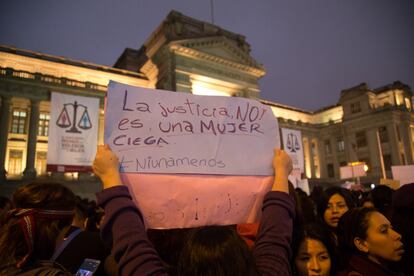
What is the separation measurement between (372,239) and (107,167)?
6.77ft

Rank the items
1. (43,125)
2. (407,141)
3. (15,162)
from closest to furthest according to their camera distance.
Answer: (15,162)
(43,125)
(407,141)

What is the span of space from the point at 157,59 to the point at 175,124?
3187cm

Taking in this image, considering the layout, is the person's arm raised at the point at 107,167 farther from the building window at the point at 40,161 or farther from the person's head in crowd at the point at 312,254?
the building window at the point at 40,161

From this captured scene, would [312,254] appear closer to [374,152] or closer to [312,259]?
[312,259]

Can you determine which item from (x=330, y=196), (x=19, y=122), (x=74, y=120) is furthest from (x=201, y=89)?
(x=330, y=196)

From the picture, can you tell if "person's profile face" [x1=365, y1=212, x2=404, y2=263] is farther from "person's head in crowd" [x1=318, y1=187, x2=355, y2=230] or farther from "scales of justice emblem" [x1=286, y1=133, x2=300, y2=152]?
"scales of justice emblem" [x1=286, y1=133, x2=300, y2=152]


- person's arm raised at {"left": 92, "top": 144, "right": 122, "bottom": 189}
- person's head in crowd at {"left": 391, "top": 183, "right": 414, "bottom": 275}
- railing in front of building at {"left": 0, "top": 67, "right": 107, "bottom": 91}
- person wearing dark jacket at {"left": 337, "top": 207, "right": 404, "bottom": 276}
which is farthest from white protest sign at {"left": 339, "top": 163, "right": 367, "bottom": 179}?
railing in front of building at {"left": 0, "top": 67, "right": 107, "bottom": 91}

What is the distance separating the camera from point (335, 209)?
13.0 ft

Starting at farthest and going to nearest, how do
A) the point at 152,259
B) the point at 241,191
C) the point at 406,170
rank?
the point at 406,170 → the point at 241,191 → the point at 152,259

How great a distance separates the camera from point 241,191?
79.7 inches

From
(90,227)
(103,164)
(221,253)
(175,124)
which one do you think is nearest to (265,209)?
(221,253)

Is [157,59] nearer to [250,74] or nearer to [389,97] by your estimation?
[250,74]

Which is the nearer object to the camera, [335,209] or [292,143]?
[335,209]

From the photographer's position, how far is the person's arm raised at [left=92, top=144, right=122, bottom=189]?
1.69 m
